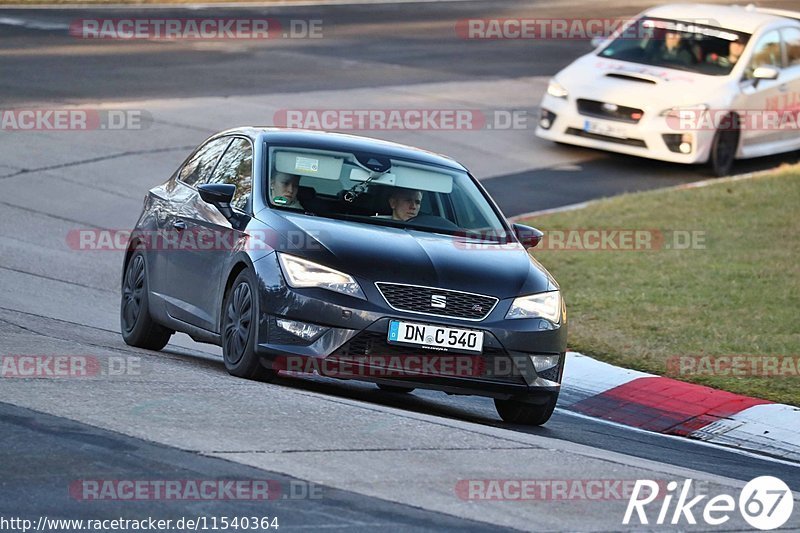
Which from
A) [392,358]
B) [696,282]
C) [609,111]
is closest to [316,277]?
[392,358]

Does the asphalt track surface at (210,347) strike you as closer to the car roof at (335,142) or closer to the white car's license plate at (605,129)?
the white car's license plate at (605,129)

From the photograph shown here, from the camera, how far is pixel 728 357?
11883mm

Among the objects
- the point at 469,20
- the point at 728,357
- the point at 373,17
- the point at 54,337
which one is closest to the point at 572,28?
the point at 469,20

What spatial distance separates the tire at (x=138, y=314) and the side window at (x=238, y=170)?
3.12ft

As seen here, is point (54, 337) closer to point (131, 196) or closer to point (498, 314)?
point (498, 314)

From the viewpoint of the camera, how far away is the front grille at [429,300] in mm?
8562

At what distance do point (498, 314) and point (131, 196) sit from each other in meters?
9.10

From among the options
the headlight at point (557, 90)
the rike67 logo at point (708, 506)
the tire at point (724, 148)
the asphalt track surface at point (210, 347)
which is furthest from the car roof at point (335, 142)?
the tire at point (724, 148)

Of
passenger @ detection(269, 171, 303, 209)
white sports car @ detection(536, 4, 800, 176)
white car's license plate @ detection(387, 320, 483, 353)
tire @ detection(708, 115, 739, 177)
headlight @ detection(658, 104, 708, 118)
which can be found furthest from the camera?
tire @ detection(708, 115, 739, 177)

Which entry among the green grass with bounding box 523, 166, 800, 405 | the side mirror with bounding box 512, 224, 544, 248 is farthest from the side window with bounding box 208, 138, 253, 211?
the green grass with bounding box 523, 166, 800, 405

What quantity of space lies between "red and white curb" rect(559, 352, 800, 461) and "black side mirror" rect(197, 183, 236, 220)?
2.77m

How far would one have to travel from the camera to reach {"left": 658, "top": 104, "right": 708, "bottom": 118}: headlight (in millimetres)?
19578

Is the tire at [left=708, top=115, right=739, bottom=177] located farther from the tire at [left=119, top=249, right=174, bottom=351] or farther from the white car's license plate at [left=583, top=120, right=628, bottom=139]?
the tire at [left=119, top=249, right=174, bottom=351]

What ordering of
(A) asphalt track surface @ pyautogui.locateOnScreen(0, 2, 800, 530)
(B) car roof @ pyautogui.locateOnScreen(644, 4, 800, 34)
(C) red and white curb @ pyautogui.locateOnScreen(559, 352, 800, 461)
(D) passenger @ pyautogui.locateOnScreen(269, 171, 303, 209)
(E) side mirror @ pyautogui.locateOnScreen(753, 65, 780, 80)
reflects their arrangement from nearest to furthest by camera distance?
1. (A) asphalt track surface @ pyautogui.locateOnScreen(0, 2, 800, 530)
2. (D) passenger @ pyautogui.locateOnScreen(269, 171, 303, 209)
3. (C) red and white curb @ pyautogui.locateOnScreen(559, 352, 800, 461)
4. (E) side mirror @ pyautogui.locateOnScreen(753, 65, 780, 80)
5. (B) car roof @ pyautogui.locateOnScreen(644, 4, 800, 34)
